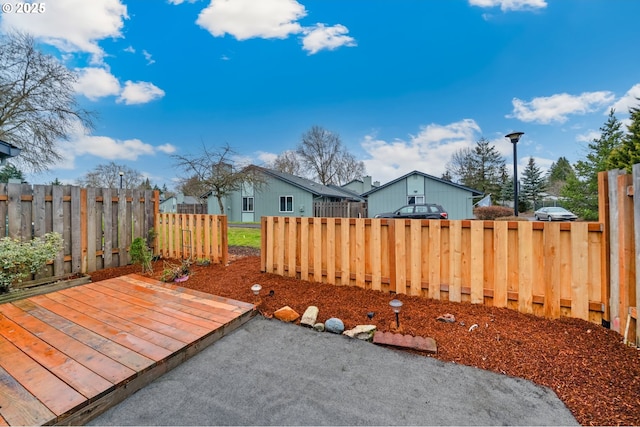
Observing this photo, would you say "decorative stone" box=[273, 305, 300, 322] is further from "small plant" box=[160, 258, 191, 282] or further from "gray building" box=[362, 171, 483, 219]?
"gray building" box=[362, 171, 483, 219]

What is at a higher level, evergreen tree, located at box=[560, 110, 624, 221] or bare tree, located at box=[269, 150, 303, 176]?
bare tree, located at box=[269, 150, 303, 176]

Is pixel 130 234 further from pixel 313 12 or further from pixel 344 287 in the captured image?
pixel 313 12

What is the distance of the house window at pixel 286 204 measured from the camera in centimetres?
2225

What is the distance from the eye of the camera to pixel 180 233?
5.91 metres

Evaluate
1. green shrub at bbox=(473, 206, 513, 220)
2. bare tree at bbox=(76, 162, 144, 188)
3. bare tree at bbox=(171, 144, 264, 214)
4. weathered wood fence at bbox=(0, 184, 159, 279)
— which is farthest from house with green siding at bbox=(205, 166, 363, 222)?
bare tree at bbox=(76, 162, 144, 188)

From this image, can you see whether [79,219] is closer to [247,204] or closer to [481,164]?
[247,204]

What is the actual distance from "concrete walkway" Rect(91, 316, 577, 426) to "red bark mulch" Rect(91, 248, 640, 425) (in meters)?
0.16

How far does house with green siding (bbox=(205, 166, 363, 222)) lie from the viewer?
21641 millimetres

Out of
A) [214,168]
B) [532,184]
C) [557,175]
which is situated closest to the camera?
[214,168]

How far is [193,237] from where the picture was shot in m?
5.69

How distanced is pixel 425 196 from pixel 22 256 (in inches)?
797

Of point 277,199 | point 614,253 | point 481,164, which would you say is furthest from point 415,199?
point 481,164

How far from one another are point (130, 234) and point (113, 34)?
626 cm

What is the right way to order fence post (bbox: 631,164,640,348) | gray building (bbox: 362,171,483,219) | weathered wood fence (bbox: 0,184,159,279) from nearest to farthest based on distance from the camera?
fence post (bbox: 631,164,640,348), weathered wood fence (bbox: 0,184,159,279), gray building (bbox: 362,171,483,219)
